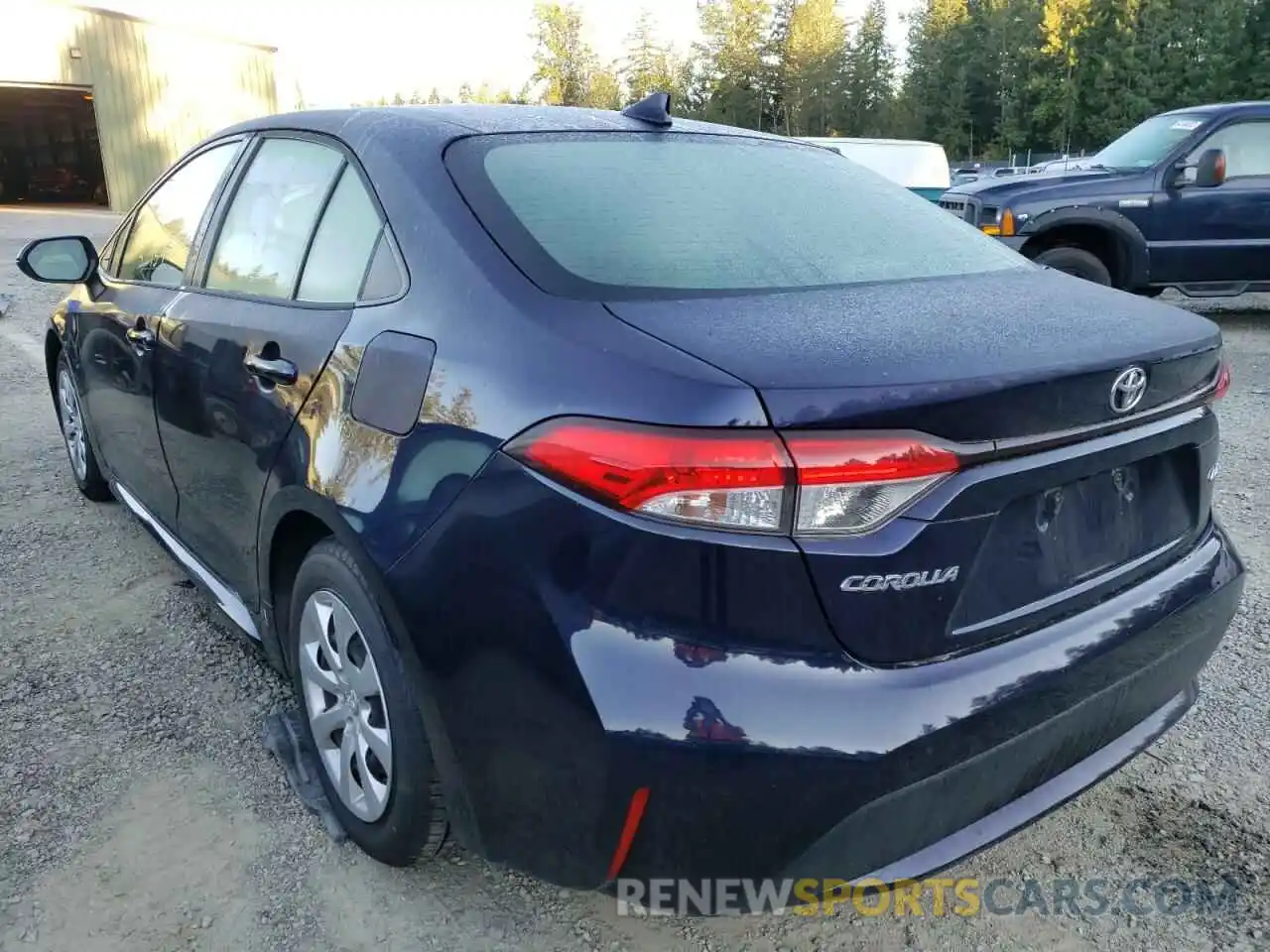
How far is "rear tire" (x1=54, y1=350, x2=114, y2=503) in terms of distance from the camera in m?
4.20

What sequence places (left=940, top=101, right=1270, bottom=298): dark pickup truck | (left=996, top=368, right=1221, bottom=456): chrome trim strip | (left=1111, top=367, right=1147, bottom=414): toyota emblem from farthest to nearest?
(left=940, top=101, right=1270, bottom=298): dark pickup truck < (left=1111, top=367, right=1147, bottom=414): toyota emblem < (left=996, top=368, right=1221, bottom=456): chrome trim strip

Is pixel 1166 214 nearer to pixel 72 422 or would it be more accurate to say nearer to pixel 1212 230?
pixel 1212 230

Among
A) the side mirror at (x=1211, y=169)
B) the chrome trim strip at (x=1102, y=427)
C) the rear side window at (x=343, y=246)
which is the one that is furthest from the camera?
the side mirror at (x=1211, y=169)

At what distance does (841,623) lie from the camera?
1508 millimetres

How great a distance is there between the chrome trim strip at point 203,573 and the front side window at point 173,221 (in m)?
0.79

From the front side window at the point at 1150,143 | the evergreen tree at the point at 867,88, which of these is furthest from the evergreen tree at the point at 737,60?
the front side window at the point at 1150,143

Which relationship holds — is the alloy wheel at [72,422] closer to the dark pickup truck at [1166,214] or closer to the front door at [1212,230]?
the dark pickup truck at [1166,214]

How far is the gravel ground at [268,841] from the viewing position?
201 cm

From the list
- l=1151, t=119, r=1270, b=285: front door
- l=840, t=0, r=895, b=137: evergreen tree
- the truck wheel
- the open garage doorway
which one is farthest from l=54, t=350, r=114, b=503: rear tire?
l=840, t=0, r=895, b=137: evergreen tree

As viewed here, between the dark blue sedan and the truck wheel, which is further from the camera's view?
the truck wheel

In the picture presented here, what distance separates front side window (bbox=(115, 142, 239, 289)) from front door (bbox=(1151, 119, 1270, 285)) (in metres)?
7.50

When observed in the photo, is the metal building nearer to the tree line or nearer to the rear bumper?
the rear bumper

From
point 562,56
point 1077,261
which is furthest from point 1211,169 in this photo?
point 562,56

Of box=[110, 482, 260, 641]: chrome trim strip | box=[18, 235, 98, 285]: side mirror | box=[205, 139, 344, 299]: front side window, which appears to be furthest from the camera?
box=[18, 235, 98, 285]: side mirror
